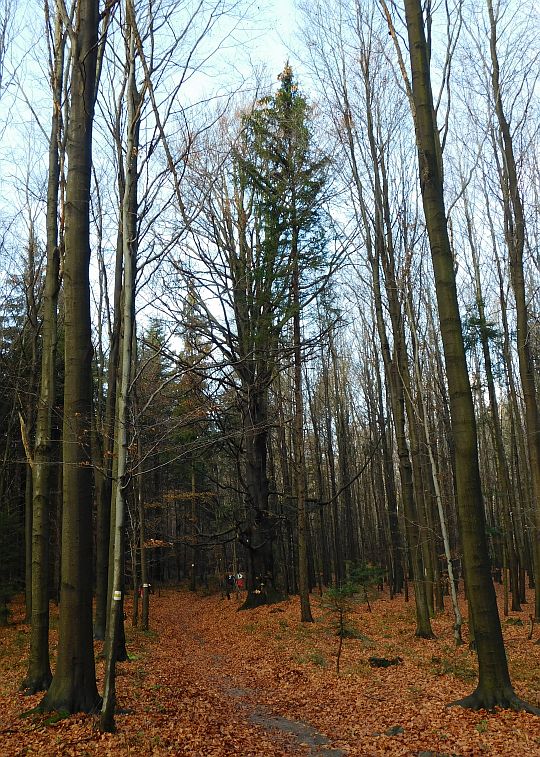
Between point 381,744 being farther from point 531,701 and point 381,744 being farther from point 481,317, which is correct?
point 481,317

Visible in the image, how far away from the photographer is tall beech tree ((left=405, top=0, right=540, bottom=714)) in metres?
6.20

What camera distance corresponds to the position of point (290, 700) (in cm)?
767

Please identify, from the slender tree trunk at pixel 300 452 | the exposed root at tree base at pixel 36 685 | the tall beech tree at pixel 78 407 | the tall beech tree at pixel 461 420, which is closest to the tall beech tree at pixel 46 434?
the exposed root at tree base at pixel 36 685

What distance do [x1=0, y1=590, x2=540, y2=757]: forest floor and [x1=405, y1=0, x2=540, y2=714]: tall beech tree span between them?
0.47m

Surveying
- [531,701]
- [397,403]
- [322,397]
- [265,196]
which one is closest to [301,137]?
[265,196]

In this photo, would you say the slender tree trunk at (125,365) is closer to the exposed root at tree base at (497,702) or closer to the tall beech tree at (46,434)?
the tall beech tree at (46,434)

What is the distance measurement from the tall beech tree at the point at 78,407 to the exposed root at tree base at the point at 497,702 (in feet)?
13.3

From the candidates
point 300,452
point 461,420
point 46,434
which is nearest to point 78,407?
point 46,434

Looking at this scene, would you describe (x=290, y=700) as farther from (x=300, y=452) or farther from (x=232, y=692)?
(x=300, y=452)

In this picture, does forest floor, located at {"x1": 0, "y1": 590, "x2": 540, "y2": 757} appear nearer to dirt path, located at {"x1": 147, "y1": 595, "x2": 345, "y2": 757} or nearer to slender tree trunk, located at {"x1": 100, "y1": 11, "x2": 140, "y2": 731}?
dirt path, located at {"x1": 147, "y1": 595, "x2": 345, "y2": 757}

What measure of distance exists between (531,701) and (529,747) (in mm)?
1641

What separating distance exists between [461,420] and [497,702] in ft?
10.0

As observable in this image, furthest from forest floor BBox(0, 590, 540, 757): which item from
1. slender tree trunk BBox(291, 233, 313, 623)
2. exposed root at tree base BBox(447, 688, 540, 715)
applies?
slender tree trunk BBox(291, 233, 313, 623)

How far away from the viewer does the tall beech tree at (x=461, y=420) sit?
6.20 metres
